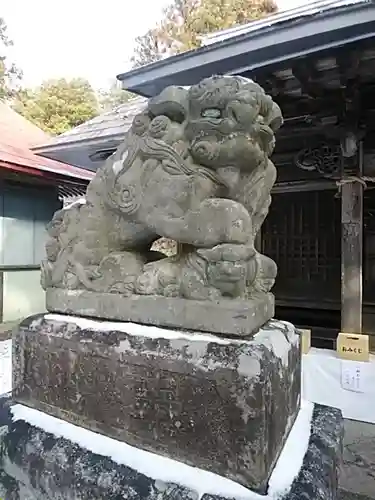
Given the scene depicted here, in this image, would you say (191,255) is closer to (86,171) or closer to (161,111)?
(161,111)

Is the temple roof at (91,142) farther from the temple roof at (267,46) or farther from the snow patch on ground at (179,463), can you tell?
the snow patch on ground at (179,463)

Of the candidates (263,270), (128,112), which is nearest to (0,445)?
(263,270)

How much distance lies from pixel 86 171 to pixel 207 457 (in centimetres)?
494

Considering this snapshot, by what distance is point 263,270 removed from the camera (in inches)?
54.8

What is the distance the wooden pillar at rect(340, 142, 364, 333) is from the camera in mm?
2985

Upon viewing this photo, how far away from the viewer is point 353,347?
114 inches

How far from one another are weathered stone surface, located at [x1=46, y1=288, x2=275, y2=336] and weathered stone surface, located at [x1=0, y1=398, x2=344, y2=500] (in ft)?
1.32

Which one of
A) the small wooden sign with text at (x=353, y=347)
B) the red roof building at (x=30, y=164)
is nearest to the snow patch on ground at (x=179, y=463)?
the small wooden sign with text at (x=353, y=347)

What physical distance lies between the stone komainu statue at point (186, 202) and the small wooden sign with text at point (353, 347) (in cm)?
179

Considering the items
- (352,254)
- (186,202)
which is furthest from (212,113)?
(352,254)

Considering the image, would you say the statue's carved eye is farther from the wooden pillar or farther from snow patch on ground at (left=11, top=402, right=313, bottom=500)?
the wooden pillar

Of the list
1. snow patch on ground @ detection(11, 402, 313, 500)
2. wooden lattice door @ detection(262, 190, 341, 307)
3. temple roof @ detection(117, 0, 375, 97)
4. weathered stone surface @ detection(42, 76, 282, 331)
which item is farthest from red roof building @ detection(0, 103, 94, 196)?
snow patch on ground @ detection(11, 402, 313, 500)

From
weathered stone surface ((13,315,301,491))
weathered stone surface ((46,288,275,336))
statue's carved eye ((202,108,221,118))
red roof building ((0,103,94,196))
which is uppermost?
red roof building ((0,103,94,196))

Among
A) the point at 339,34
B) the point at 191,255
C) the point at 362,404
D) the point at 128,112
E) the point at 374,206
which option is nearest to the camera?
the point at 191,255
